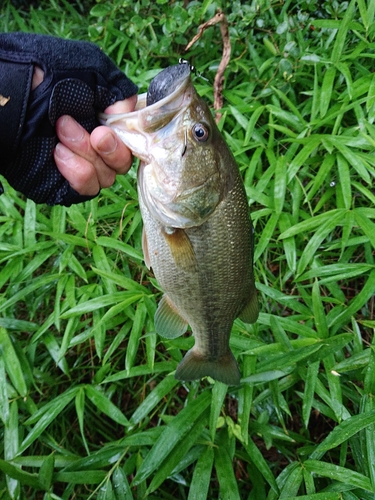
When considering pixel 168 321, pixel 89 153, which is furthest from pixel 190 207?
pixel 168 321

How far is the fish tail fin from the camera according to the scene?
183cm

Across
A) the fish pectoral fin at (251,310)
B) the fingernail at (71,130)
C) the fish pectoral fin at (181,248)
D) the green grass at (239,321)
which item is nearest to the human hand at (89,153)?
the fingernail at (71,130)

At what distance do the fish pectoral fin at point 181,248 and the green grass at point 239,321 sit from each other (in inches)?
26.5

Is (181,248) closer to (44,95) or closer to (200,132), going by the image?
(200,132)

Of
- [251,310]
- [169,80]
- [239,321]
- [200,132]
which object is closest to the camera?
[169,80]

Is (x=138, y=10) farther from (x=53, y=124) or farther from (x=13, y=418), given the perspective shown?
(x=13, y=418)

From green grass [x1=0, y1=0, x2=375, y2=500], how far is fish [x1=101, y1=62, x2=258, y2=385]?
0.47m

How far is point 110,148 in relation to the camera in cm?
146

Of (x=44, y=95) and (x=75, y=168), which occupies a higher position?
(x=44, y=95)

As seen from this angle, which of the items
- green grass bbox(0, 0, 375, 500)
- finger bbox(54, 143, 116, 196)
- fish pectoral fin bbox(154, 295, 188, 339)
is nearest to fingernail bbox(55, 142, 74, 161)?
finger bbox(54, 143, 116, 196)

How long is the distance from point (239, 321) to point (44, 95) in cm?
147

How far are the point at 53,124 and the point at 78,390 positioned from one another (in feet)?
5.18

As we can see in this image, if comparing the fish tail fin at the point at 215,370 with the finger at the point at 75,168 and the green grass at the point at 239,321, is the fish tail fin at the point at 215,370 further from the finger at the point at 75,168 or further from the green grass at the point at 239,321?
the finger at the point at 75,168

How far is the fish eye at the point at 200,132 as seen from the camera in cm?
145
